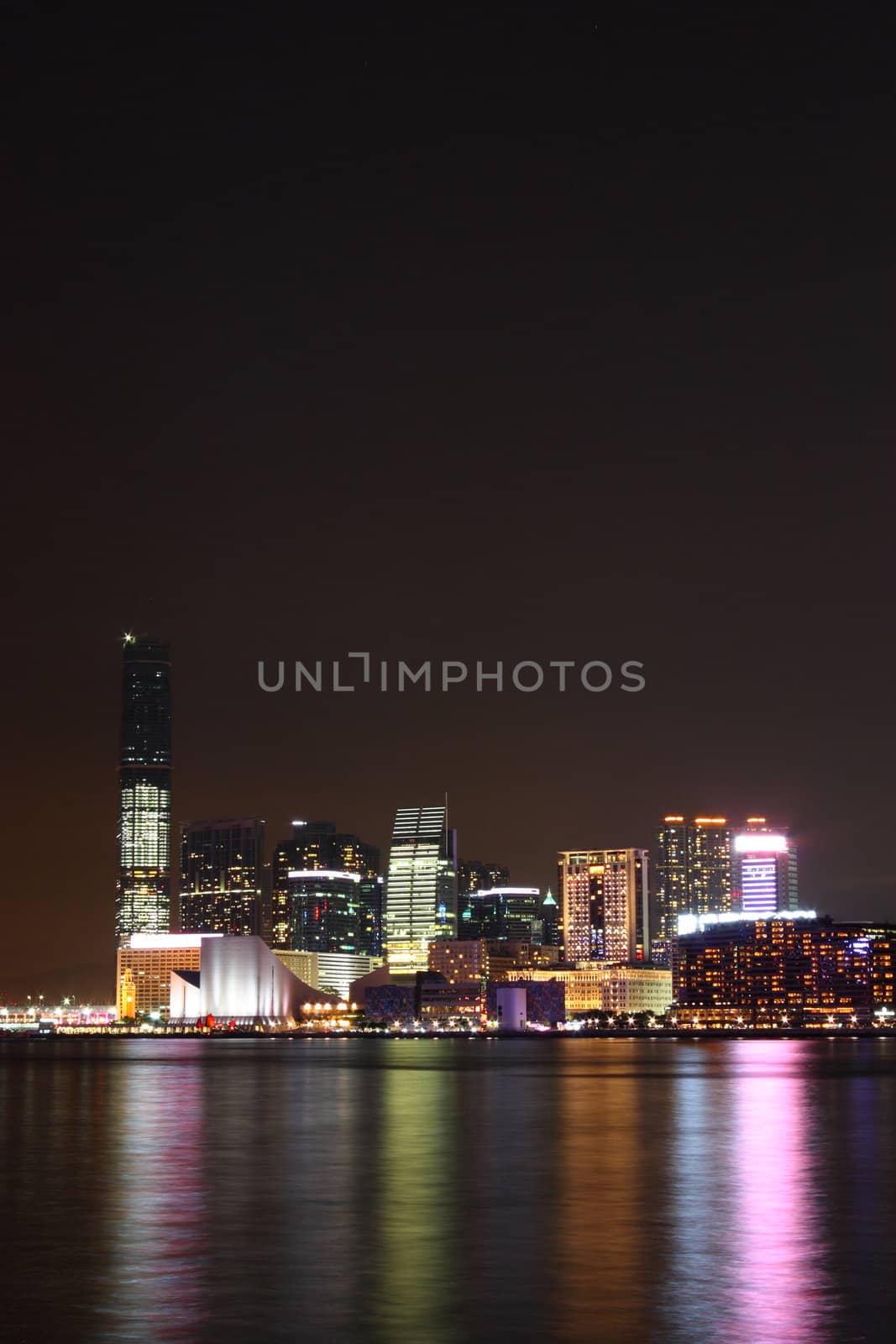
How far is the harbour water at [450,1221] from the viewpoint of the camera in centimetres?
2019

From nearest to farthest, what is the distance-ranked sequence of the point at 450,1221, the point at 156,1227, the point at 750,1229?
the point at 750,1229 → the point at 156,1227 → the point at 450,1221

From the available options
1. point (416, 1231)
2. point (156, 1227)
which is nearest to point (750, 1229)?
point (416, 1231)

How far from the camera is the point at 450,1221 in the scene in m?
28.6

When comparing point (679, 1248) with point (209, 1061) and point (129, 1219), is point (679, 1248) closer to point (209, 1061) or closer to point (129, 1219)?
point (129, 1219)

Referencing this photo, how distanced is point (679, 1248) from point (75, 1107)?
4138 cm

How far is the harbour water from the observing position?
20.2 m

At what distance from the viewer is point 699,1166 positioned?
123 ft


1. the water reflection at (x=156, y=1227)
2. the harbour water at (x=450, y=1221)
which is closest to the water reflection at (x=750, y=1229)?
the harbour water at (x=450, y=1221)

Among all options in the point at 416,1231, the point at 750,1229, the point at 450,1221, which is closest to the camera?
the point at 750,1229

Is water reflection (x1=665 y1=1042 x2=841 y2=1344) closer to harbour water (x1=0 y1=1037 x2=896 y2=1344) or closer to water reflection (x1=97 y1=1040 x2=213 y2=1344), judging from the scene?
harbour water (x1=0 y1=1037 x2=896 y2=1344)

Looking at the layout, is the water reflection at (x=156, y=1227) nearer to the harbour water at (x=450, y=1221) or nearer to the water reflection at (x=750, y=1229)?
the harbour water at (x=450, y=1221)

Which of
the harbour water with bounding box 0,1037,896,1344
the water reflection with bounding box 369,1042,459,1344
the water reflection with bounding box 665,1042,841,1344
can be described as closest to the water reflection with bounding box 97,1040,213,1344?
the harbour water with bounding box 0,1037,896,1344

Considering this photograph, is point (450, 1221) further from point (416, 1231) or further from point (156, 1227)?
point (156, 1227)

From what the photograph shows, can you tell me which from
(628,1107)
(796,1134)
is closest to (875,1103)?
(628,1107)
